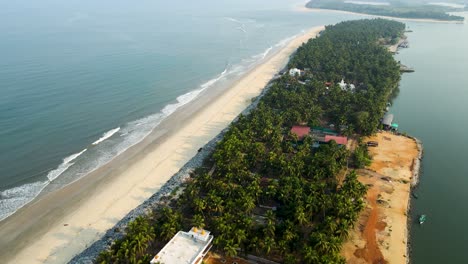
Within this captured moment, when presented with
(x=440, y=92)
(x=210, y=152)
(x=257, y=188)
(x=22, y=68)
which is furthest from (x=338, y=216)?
(x=22, y=68)

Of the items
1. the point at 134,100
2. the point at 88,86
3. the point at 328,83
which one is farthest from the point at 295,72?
the point at 88,86

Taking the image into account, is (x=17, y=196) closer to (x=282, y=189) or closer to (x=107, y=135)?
(x=107, y=135)

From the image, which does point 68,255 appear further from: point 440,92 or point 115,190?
point 440,92

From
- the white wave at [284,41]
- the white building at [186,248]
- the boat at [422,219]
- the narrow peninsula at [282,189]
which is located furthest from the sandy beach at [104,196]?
the white wave at [284,41]

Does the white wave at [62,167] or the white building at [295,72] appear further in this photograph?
the white building at [295,72]

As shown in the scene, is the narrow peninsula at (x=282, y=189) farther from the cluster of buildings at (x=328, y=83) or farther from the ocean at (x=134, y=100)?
the ocean at (x=134, y=100)
